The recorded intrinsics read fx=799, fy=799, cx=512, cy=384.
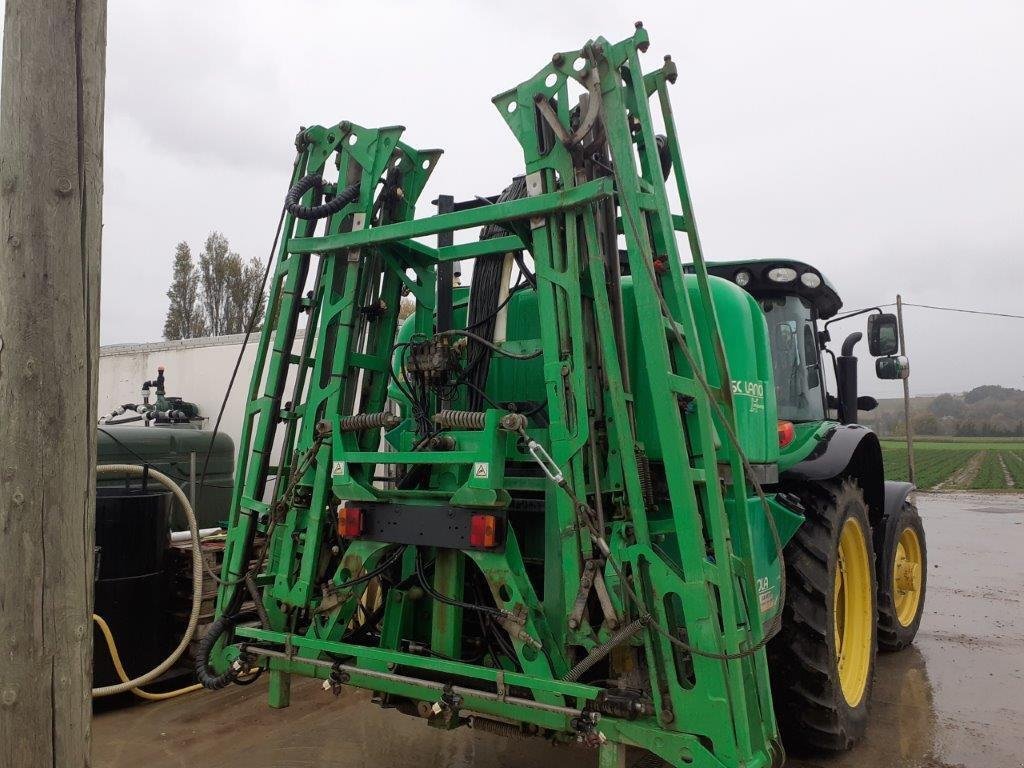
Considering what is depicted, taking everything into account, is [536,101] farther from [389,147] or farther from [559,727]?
[559,727]

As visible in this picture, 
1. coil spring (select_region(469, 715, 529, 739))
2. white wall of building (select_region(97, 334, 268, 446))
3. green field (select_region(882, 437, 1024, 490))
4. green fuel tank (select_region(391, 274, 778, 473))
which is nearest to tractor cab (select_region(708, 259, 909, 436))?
green fuel tank (select_region(391, 274, 778, 473))

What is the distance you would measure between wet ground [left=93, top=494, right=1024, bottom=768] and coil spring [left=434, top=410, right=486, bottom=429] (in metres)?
1.78

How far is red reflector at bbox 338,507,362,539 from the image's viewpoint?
3.32 m

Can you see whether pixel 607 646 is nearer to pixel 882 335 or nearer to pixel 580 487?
pixel 580 487

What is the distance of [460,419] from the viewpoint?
10.2 ft

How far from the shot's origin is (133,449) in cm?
672

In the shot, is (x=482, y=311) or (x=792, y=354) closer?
(x=482, y=311)

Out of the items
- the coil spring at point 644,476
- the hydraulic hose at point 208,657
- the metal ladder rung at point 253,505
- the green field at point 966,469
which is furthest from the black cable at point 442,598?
the green field at point 966,469

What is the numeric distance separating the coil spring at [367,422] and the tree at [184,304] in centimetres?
3122

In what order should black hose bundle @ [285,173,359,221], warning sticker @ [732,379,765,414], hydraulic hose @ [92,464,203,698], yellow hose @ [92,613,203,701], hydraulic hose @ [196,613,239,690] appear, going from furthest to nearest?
yellow hose @ [92,613,203,701]
hydraulic hose @ [92,464,203,698]
black hose bundle @ [285,173,359,221]
hydraulic hose @ [196,613,239,690]
warning sticker @ [732,379,765,414]

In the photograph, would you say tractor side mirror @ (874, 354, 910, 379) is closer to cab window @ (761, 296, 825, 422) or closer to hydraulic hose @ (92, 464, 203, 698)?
cab window @ (761, 296, 825, 422)

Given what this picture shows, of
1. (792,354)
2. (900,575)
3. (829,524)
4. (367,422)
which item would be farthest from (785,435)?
(900,575)

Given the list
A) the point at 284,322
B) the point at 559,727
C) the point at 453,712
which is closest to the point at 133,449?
the point at 284,322

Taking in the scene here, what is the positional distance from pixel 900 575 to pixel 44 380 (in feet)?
19.6
